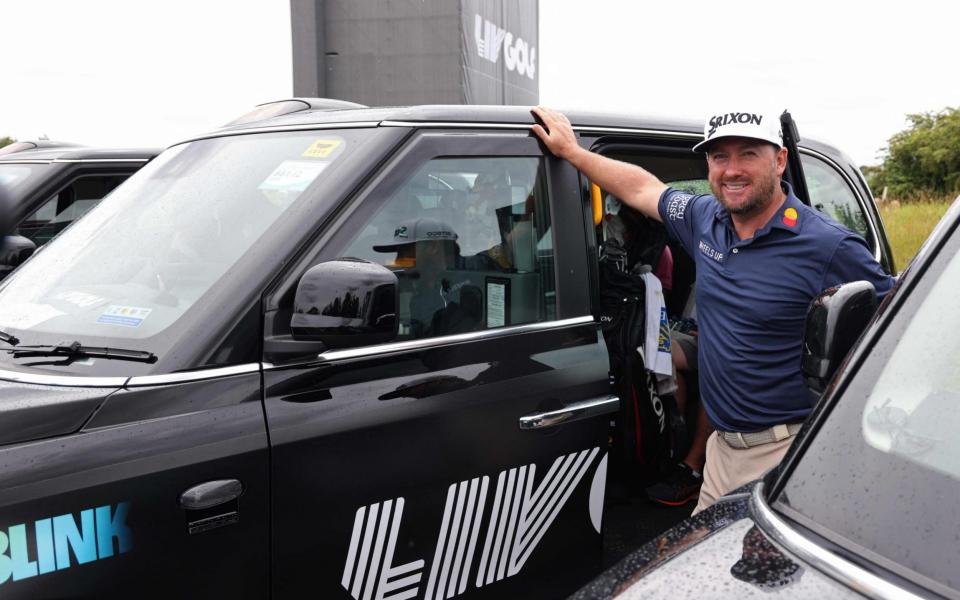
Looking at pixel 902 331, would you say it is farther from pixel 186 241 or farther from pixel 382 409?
pixel 186 241

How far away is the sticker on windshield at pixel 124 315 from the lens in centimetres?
197

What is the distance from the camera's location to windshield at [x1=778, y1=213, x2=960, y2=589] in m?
1.14

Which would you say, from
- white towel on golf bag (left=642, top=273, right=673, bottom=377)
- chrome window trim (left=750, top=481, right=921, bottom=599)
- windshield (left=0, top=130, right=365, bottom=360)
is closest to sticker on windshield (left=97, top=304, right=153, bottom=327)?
windshield (left=0, top=130, right=365, bottom=360)

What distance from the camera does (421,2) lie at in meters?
12.0

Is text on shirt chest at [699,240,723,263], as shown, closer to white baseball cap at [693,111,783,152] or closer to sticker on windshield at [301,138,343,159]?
white baseball cap at [693,111,783,152]

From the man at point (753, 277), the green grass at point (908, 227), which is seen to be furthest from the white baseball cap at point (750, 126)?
the green grass at point (908, 227)

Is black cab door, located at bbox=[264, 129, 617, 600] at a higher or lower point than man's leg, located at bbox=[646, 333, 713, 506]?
higher

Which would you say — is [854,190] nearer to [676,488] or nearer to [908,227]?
[676,488]

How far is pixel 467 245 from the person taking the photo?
2391 millimetres

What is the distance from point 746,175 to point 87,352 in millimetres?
1871

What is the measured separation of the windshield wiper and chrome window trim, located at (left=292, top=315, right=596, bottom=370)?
266mm

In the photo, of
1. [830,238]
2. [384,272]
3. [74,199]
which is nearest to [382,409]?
[384,272]

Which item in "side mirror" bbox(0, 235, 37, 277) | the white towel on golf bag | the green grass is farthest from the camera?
the green grass

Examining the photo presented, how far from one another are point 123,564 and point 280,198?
0.95m
